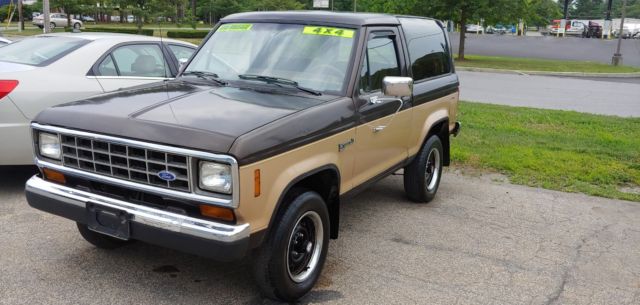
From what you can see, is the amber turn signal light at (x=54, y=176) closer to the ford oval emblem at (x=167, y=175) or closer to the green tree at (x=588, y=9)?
the ford oval emblem at (x=167, y=175)

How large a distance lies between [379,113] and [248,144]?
175 cm

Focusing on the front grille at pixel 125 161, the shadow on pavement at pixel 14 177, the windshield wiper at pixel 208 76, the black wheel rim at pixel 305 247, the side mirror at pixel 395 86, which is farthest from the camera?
the shadow on pavement at pixel 14 177

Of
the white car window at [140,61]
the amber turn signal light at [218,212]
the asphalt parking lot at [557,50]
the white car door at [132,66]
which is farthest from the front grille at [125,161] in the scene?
the asphalt parking lot at [557,50]

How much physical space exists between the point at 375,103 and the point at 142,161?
1988 millimetres

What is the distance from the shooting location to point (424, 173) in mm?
6043

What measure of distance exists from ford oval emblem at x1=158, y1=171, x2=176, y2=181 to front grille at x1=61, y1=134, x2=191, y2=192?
0.02m

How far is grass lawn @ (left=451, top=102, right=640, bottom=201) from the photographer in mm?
7461

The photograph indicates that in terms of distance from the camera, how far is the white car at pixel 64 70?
219 inches

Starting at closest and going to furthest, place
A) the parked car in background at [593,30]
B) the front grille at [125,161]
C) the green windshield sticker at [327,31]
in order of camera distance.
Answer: the front grille at [125,161]
the green windshield sticker at [327,31]
the parked car in background at [593,30]

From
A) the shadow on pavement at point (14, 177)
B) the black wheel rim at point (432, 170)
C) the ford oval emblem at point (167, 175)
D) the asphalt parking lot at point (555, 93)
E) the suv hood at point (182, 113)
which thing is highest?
the suv hood at point (182, 113)

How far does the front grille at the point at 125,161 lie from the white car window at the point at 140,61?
2827mm

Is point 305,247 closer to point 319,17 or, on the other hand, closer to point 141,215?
point 141,215

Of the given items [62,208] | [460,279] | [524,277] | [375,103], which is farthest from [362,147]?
[62,208]

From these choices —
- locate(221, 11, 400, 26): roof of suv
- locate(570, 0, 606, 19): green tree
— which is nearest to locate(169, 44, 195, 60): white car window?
locate(221, 11, 400, 26): roof of suv
